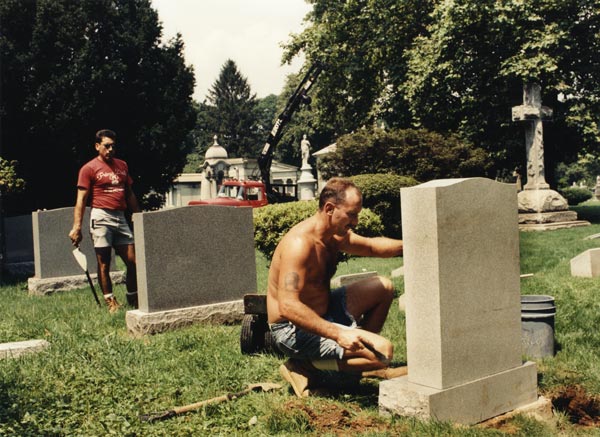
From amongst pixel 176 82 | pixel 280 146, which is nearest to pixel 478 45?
pixel 176 82

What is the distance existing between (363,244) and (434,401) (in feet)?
4.93

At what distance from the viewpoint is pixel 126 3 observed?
28.5 m

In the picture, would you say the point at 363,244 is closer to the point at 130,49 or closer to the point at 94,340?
the point at 94,340

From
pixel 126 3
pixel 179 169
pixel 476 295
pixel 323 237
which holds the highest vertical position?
pixel 126 3

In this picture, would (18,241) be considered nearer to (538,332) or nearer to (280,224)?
(280,224)

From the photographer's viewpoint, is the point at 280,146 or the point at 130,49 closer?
the point at 130,49

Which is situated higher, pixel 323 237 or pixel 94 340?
pixel 323 237

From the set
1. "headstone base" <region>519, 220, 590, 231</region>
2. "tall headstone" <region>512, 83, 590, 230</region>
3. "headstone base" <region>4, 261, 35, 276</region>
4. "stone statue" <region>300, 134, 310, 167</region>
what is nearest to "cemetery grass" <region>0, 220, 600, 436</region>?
"headstone base" <region>4, 261, 35, 276</region>

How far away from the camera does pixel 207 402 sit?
423cm

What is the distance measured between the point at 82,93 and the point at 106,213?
716 inches

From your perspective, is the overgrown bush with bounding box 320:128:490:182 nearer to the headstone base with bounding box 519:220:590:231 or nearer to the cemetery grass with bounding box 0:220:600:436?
the headstone base with bounding box 519:220:590:231

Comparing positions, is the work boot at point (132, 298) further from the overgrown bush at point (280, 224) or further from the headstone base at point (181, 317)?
the overgrown bush at point (280, 224)

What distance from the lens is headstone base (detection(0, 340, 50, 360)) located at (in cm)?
555

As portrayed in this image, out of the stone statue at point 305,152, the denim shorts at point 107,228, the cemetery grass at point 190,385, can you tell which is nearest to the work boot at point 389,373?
the cemetery grass at point 190,385
